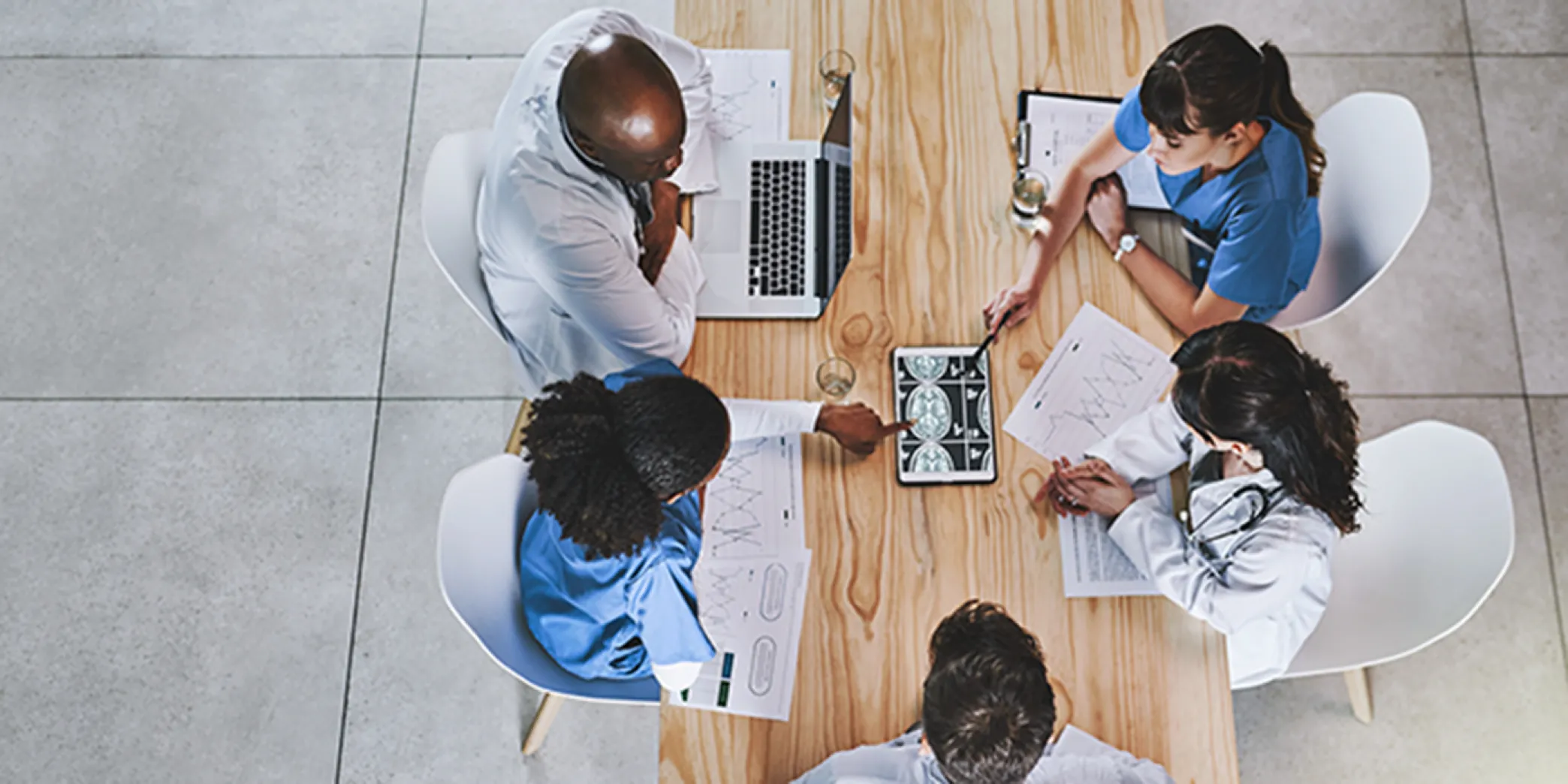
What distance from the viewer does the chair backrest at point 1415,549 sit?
1.73m

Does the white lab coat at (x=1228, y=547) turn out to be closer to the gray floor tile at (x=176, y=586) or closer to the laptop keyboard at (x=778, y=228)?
the laptop keyboard at (x=778, y=228)

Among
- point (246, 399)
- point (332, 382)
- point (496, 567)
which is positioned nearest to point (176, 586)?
point (246, 399)

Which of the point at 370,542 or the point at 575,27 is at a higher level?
the point at 575,27

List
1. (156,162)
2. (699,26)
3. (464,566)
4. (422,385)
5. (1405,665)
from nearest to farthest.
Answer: (464,566), (699,26), (1405,665), (422,385), (156,162)

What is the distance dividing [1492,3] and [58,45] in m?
4.19

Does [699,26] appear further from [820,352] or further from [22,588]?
[22,588]

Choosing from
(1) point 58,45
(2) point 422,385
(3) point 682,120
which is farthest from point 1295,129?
(1) point 58,45

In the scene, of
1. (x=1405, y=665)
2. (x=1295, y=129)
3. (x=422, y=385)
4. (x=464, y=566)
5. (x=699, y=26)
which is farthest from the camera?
(x=422, y=385)

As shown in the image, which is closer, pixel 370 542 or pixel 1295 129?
pixel 1295 129

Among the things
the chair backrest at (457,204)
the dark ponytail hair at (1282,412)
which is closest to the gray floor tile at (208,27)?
the chair backrest at (457,204)

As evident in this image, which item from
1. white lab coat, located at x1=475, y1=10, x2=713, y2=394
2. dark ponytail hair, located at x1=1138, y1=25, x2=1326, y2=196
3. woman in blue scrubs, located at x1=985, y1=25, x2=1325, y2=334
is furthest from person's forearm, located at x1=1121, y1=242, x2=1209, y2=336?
white lab coat, located at x1=475, y1=10, x2=713, y2=394

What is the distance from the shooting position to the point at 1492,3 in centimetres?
303

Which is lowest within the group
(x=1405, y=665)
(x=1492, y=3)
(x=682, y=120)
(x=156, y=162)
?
(x=1405, y=665)

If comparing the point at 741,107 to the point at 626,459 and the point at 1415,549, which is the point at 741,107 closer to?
the point at 626,459
